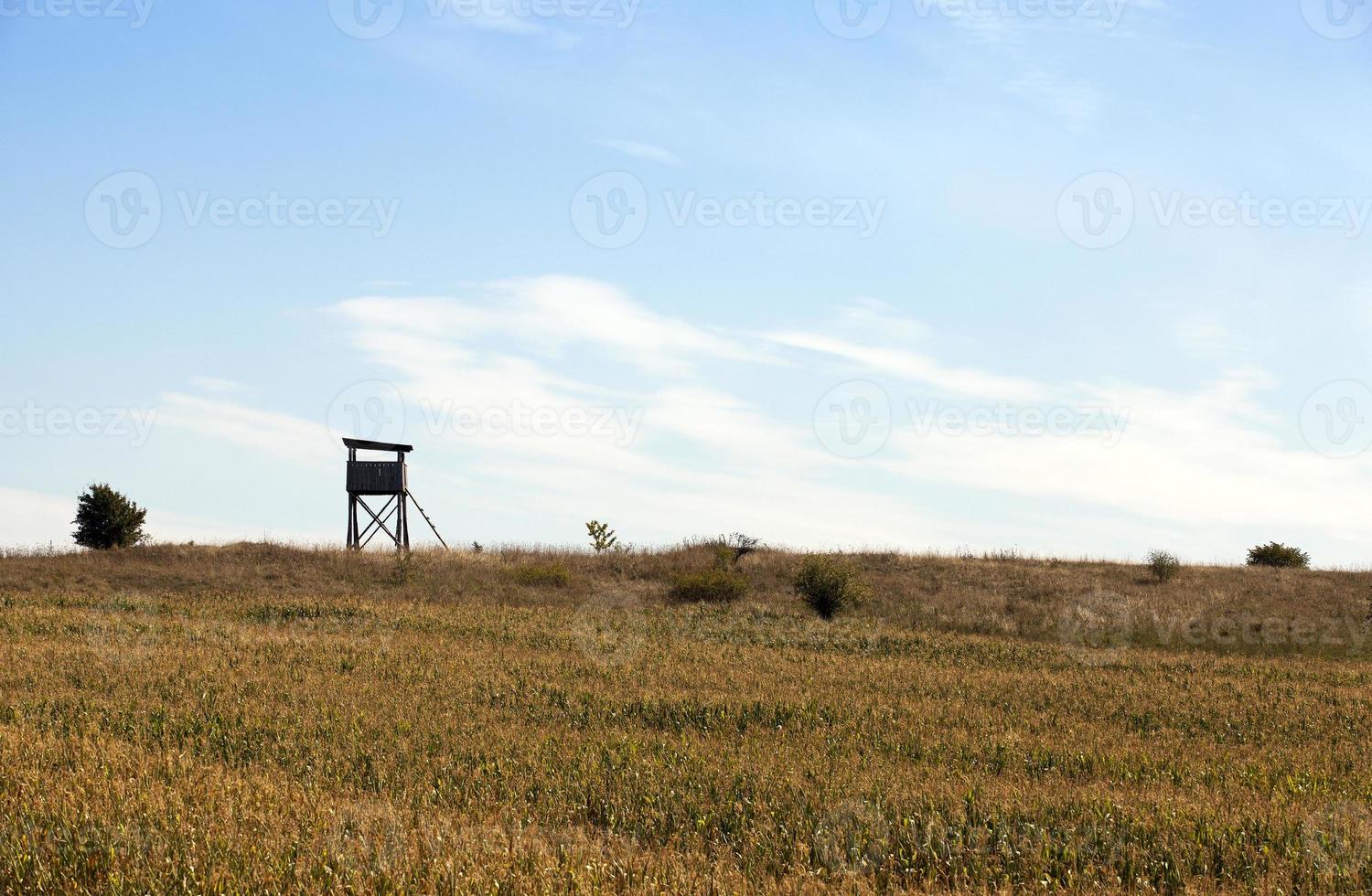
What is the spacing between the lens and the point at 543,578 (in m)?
36.2

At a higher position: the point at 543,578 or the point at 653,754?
the point at 543,578

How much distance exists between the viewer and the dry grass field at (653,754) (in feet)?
23.8

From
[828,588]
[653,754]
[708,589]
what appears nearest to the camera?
[653,754]

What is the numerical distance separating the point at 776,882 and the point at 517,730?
18.9ft

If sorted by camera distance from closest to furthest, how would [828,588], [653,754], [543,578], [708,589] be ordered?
1. [653,754]
2. [828,588]
3. [708,589]
4. [543,578]

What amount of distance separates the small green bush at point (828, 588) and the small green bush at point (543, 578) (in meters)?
8.73

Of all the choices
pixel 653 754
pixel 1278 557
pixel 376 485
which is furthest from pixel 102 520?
pixel 1278 557

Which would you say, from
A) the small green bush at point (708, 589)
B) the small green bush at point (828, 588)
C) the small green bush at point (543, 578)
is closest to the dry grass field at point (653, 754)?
the small green bush at point (828, 588)

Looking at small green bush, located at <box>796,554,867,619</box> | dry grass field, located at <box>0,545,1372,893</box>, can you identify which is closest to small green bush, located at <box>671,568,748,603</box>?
small green bush, located at <box>796,554,867,619</box>

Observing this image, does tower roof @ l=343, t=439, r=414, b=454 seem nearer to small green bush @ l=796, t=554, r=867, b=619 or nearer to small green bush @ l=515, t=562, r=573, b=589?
small green bush @ l=515, t=562, r=573, b=589

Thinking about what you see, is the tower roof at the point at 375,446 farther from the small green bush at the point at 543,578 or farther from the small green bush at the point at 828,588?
the small green bush at the point at 828,588

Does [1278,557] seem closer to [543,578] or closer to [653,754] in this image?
[543,578]

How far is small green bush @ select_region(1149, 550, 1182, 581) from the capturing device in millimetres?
38031

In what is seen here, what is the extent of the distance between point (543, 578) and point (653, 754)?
2551 cm
